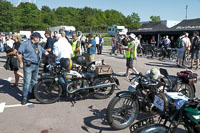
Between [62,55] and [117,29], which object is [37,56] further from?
[117,29]

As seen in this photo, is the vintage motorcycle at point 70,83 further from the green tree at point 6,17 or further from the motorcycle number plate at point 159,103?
the green tree at point 6,17

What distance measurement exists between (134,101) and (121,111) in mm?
324

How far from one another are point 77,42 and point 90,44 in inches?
44.7

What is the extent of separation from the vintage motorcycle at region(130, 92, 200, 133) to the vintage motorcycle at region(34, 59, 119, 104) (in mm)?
2651

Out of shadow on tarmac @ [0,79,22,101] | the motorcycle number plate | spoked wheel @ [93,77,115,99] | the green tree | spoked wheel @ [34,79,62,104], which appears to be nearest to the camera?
the motorcycle number plate

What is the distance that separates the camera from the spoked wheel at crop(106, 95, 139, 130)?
351cm

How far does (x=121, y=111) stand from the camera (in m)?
3.69

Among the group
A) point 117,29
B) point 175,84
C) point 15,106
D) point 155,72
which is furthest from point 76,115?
point 117,29

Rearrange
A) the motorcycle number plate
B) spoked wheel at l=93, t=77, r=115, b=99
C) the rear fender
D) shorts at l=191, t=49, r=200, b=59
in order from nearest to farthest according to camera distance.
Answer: the motorcycle number plate, the rear fender, spoked wheel at l=93, t=77, r=115, b=99, shorts at l=191, t=49, r=200, b=59

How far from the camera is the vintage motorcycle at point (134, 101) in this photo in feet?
11.7

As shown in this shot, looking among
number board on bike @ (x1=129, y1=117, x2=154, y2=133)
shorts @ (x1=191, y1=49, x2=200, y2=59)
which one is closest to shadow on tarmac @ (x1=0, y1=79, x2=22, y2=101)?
number board on bike @ (x1=129, y1=117, x2=154, y2=133)

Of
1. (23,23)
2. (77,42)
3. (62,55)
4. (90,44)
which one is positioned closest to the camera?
(62,55)

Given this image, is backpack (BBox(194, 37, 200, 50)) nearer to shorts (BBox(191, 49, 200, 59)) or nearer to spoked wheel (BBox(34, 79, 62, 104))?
shorts (BBox(191, 49, 200, 59))

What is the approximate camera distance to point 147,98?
12.2 ft
